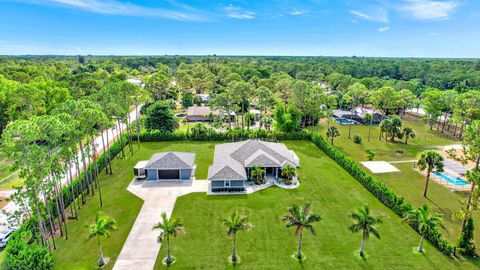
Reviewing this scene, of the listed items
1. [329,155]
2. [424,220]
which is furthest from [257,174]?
[424,220]

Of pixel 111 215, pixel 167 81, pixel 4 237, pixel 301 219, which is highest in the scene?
pixel 167 81

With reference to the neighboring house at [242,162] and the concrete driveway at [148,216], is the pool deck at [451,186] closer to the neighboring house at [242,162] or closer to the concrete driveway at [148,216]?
the neighboring house at [242,162]

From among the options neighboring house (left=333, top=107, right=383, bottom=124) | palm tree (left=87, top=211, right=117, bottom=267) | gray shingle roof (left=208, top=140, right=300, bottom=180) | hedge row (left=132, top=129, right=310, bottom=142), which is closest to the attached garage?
gray shingle roof (left=208, top=140, right=300, bottom=180)

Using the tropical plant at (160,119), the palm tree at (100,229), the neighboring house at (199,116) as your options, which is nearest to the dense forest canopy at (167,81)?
the tropical plant at (160,119)

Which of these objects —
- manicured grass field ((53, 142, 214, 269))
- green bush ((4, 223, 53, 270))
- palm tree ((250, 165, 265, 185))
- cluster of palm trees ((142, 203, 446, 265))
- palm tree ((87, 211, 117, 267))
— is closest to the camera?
green bush ((4, 223, 53, 270))

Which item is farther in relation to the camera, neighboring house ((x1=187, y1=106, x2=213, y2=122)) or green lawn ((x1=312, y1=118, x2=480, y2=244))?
neighboring house ((x1=187, y1=106, x2=213, y2=122))

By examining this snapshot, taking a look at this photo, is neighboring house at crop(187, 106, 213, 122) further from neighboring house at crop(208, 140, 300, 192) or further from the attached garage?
the attached garage

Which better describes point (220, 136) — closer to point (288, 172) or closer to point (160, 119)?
point (160, 119)
